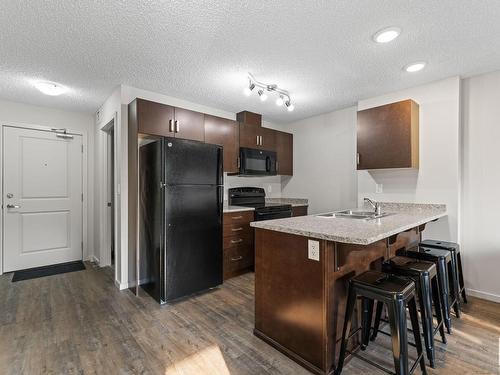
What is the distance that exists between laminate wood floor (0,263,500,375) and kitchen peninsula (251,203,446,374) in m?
0.13

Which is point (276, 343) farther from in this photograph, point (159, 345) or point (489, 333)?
point (489, 333)

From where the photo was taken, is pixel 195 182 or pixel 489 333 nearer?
pixel 489 333

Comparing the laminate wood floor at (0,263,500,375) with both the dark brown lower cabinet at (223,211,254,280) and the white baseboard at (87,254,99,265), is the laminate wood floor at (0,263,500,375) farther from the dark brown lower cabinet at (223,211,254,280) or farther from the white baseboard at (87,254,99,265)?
the white baseboard at (87,254,99,265)

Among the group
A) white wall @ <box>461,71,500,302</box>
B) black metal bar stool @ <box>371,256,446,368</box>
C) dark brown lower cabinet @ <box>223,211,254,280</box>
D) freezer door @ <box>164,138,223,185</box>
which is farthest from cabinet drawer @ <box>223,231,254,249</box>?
white wall @ <box>461,71,500,302</box>

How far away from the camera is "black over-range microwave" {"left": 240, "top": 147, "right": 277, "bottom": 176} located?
397 centimetres

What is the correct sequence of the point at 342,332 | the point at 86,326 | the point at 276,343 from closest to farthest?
1. the point at 342,332
2. the point at 276,343
3. the point at 86,326

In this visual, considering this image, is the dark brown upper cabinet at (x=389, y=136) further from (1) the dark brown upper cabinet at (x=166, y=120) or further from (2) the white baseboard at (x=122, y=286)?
(2) the white baseboard at (x=122, y=286)

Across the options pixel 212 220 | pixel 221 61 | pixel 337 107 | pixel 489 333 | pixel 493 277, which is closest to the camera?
pixel 489 333

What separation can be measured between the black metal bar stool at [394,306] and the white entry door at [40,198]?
4236 millimetres

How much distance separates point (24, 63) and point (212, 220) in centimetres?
240

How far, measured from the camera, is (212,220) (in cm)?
298

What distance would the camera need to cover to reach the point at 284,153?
4.66m

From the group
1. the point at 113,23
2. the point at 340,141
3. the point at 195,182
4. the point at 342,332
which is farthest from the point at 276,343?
the point at 340,141

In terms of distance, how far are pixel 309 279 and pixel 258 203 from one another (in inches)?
107
